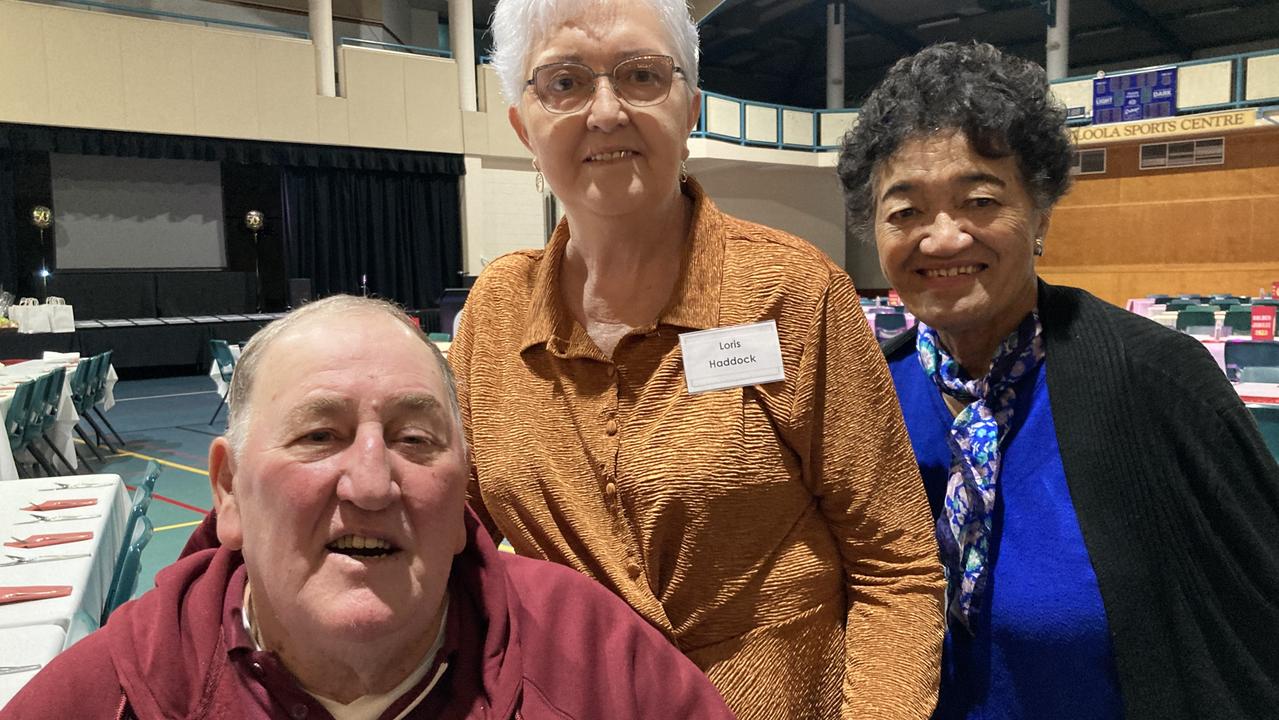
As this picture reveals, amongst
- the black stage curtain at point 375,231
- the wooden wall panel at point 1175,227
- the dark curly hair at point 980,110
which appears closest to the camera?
the dark curly hair at point 980,110

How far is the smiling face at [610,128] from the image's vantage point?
1.07 metres

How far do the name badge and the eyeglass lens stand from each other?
1.04 ft

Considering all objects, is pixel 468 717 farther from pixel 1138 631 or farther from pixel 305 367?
pixel 1138 631

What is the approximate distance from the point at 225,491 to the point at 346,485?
0.67 feet

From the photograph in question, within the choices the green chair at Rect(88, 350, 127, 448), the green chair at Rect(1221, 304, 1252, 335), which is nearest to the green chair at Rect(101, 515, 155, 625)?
the green chair at Rect(88, 350, 127, 448)

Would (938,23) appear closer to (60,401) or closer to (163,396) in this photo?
(163,396)

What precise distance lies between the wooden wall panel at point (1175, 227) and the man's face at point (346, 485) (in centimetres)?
1601

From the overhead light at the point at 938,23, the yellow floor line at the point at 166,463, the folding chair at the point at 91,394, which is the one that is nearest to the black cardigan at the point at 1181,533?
the yellow floor line at the point at 166,463

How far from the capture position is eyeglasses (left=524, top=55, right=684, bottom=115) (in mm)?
1084

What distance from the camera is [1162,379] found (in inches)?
48.6

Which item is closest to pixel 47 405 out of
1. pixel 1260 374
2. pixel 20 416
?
pixel 20 416

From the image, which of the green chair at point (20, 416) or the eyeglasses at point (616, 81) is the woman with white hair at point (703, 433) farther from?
the green chair at point (20, 416)

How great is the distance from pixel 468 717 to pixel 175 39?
13366mm

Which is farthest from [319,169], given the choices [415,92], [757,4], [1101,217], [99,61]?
[1101,217]
